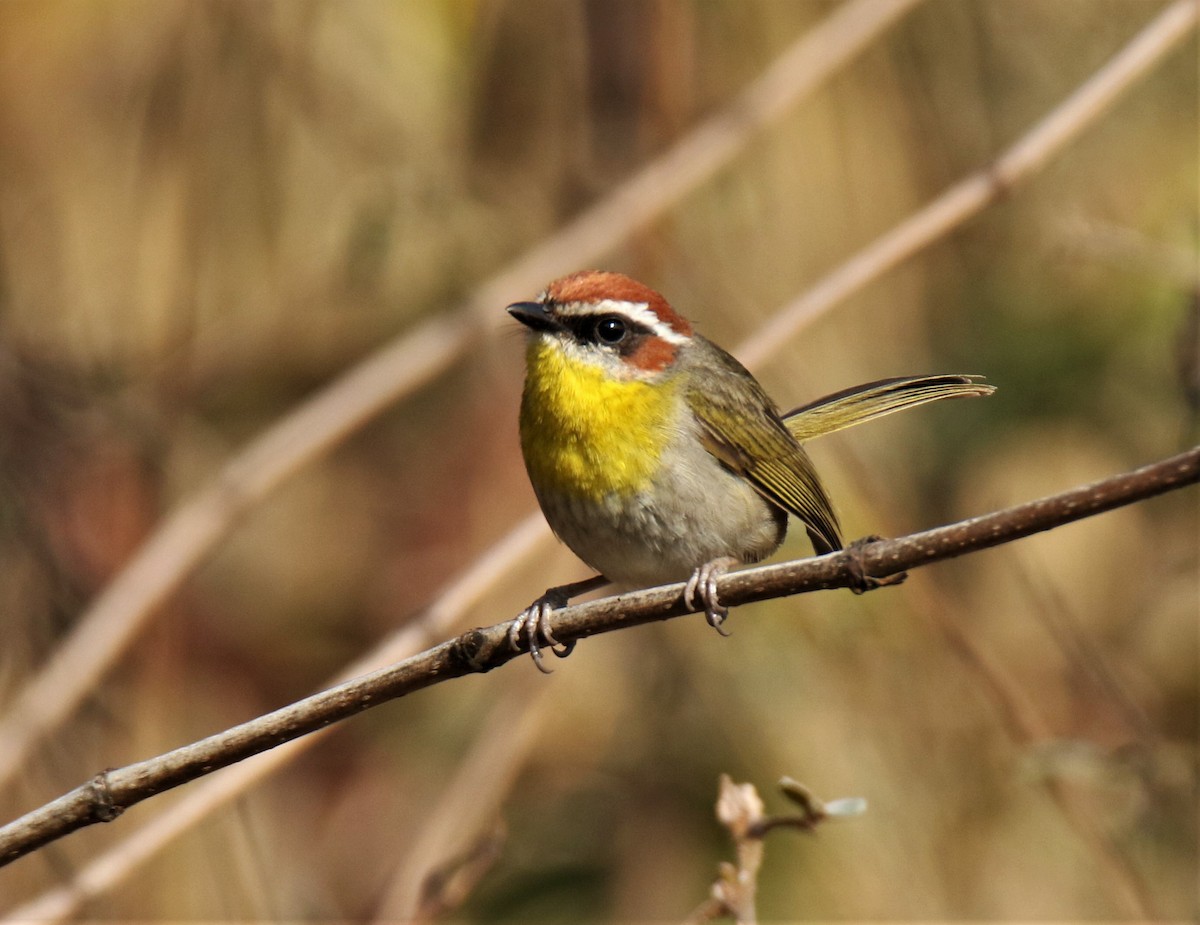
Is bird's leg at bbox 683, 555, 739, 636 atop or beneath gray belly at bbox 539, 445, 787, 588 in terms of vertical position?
beneath

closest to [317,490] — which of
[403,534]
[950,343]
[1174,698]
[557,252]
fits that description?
[403,534]

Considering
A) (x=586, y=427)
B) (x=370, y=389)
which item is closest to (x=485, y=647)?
(x=586, y=427)

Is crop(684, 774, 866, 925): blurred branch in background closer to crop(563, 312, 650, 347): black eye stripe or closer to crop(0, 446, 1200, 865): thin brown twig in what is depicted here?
crop(0, 446, 1200, 865): thin brown twig

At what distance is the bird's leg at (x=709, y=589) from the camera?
2699mm

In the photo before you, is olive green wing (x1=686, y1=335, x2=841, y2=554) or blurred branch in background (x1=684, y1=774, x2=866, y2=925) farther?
olive green wing (x1=686, y1=335, x2=841, y2=554)

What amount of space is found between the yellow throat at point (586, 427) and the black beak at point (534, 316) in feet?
0.12

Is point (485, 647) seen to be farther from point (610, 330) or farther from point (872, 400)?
point (872, 400)

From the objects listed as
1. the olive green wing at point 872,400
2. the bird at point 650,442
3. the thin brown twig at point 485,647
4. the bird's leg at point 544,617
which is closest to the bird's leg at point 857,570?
the thin brown twig at point 485,647

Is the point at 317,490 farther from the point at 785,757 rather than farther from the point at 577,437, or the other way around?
the point at 577,437

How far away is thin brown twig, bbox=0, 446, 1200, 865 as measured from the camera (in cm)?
167

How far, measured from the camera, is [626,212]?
4094mm

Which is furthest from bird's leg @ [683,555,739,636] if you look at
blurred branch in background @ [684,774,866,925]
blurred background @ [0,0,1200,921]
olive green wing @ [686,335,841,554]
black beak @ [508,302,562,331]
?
blurred background @ [0,0,1200,921]

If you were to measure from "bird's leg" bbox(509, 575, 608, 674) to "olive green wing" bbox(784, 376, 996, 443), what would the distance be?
2.41 ft

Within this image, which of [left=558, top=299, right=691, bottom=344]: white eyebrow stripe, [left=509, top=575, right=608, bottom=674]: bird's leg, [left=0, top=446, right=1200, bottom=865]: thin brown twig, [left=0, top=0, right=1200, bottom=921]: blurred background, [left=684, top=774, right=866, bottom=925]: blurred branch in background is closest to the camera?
[left=0, top=446, right=1200, bottom=865]: thin brown twig
